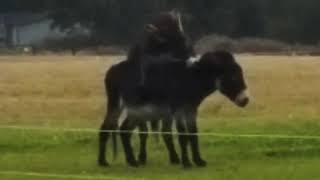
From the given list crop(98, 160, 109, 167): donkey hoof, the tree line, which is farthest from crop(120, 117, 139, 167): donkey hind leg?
the tree line

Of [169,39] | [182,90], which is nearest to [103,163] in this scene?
[182,90]

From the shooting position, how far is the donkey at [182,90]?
11.7m

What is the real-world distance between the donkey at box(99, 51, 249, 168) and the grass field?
411 millimetres

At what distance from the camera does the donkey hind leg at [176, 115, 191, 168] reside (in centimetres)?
1161

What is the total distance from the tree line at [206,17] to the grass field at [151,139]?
569 millimetres

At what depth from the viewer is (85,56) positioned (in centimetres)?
2048

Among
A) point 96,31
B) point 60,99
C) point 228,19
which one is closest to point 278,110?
point 228,19

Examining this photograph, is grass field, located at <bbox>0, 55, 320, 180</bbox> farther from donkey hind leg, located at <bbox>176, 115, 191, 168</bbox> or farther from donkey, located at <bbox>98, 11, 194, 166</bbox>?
donkey, located at <bbox>98, 11, 194, 166</bbox>

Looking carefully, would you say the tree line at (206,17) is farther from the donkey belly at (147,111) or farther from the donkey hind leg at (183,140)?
the donkey hind leg at (183,140)

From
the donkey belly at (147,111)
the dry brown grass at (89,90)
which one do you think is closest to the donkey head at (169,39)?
the donkey belly at (147,111)

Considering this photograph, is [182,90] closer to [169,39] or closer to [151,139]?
[169,39]

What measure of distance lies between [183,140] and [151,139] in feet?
3.25

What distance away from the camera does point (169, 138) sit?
1197 centimetres

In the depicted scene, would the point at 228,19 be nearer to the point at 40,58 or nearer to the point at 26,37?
the point at 26,37
